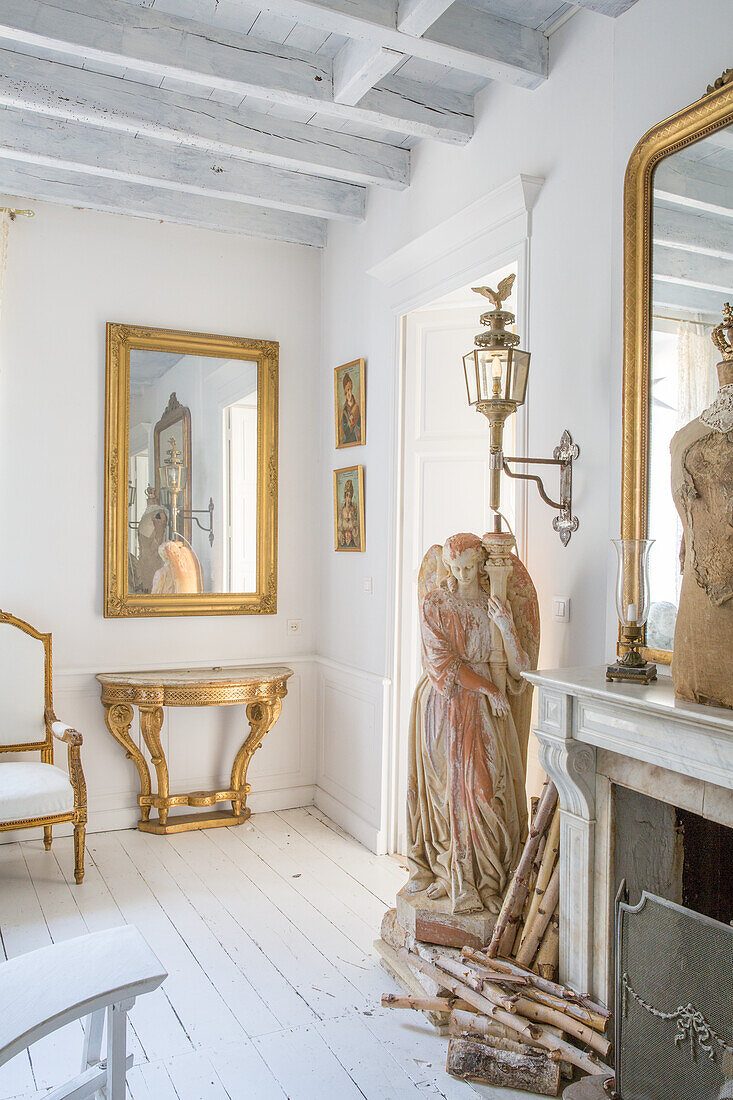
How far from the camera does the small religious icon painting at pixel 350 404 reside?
4.30 metres

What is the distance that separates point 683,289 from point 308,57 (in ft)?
5.89

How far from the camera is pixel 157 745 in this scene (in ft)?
14.0

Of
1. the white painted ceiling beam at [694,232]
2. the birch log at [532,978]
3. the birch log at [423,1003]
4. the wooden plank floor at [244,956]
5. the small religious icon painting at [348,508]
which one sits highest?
the white painted ceiling beam at [694,232]

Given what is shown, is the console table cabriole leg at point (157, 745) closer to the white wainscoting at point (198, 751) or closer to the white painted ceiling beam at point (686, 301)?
the white wainscoting at point (198, 751)

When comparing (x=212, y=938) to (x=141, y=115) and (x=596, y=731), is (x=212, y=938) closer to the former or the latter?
(x=596, y=731)

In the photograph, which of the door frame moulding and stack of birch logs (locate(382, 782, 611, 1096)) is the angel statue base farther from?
the door frame moulding

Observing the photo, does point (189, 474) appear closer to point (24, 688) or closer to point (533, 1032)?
point (24, 688)

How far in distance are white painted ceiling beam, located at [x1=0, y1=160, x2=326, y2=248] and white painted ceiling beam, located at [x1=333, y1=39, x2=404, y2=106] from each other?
1.40m

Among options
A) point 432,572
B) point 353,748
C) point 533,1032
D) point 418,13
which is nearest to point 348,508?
point 353,748

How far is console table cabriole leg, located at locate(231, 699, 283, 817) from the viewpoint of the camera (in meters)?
4.43

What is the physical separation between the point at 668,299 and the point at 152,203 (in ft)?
9.54

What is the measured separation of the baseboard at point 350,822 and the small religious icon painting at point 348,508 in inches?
55.3

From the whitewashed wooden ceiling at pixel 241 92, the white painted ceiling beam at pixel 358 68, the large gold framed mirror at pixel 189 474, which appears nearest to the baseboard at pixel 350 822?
the large gold framed mirror at pixel 189 474

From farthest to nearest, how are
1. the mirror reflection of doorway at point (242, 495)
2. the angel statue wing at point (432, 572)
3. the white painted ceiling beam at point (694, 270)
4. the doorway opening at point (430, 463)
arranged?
the mirror reflection of doorway at point (242, 495) → the doorway opening at point (430, 463) → the angel statue wing at point (432, 572) → the white painted ceiling beam at point (694, 270)
